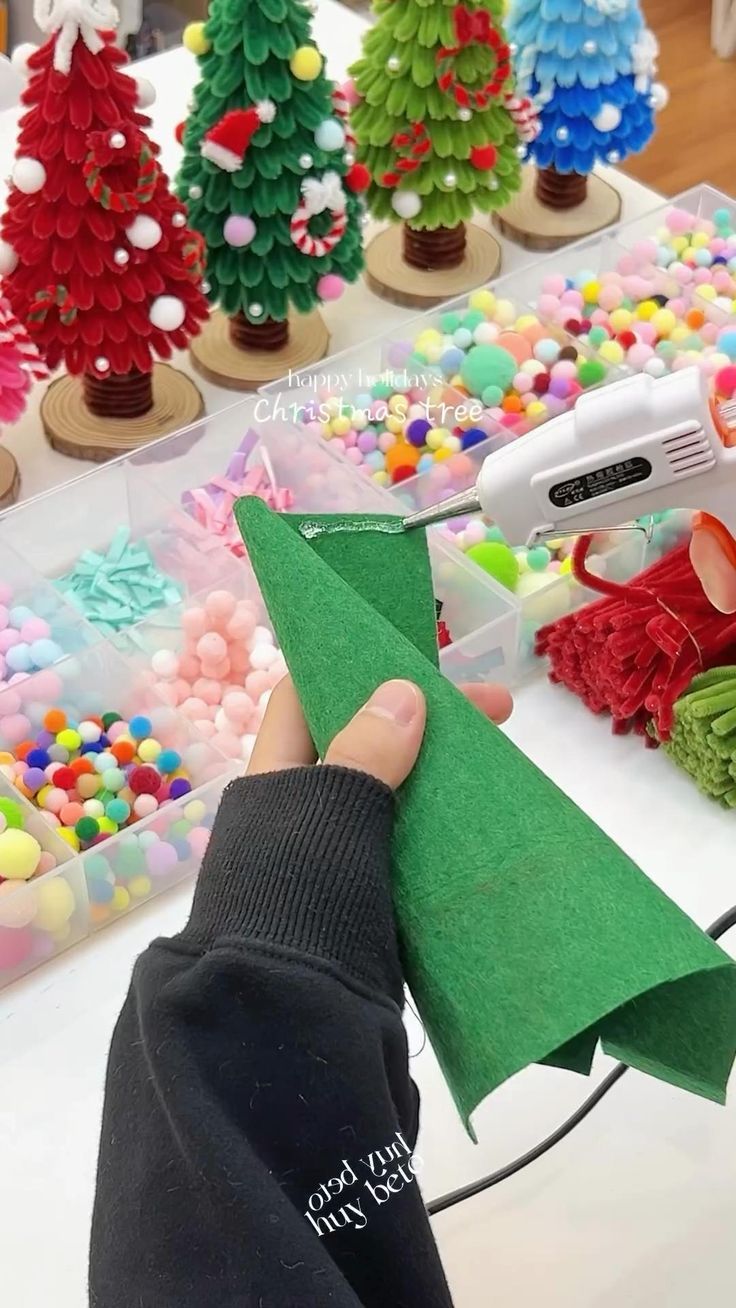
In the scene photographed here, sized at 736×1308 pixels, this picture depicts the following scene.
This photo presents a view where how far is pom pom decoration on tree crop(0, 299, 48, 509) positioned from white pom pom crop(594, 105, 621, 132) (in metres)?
0.59

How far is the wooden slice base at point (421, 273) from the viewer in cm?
132

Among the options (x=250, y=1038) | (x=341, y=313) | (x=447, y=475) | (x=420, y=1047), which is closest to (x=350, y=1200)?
(x=250, y=1038)

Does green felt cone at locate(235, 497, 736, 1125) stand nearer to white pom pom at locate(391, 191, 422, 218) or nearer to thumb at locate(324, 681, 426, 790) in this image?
thumb at locate(324, 681, 426, 790)

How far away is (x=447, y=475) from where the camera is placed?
3.68 ft

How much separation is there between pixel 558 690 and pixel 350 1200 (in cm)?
55

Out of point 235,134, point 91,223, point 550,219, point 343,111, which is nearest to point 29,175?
point 91,223

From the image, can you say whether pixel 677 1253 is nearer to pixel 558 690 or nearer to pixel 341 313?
pixel 558 690

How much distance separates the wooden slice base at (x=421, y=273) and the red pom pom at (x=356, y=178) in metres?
Answer: 0.16

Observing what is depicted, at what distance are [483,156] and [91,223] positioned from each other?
38cm

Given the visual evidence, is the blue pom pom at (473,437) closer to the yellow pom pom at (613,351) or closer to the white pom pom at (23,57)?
the yellow pom pom at (613,351)

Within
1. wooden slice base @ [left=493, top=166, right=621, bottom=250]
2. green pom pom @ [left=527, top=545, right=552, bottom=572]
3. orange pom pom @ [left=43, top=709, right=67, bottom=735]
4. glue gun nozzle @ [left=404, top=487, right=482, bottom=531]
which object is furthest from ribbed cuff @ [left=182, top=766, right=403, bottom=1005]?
wooden slice base @ [left=493, top=166, right=621, bottom=250]

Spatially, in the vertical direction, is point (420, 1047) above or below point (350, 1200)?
below

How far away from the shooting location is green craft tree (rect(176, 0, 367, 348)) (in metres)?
1.08

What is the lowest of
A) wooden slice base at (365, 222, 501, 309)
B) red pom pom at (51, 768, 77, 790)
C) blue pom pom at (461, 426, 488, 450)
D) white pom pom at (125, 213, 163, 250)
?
blue pom pom at (461, 426, 488, 450)
